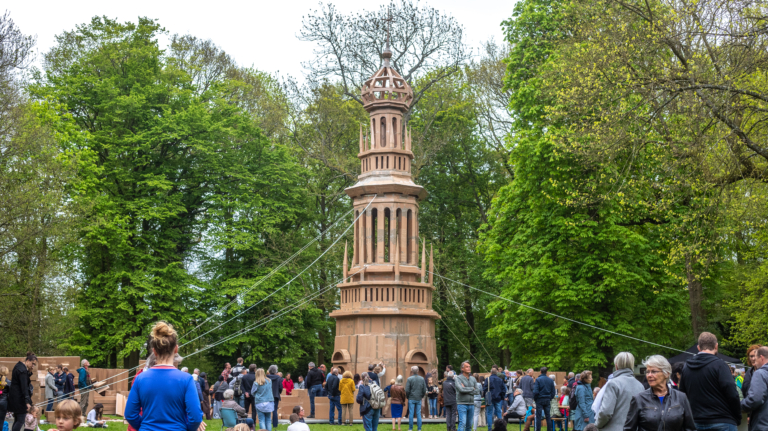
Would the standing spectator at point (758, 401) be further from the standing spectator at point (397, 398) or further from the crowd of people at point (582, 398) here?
the standing spectator at point (397, 398)

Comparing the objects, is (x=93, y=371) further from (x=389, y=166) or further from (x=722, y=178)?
(x=722, y=178)

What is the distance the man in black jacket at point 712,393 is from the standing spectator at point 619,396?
0.65m

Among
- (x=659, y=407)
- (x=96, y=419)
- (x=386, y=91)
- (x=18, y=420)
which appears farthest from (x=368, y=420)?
(x=386, y=91)

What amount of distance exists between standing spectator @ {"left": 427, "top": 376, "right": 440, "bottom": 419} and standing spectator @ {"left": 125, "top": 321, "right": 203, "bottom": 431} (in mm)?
16217

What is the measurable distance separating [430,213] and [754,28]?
973 inches

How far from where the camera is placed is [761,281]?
26.8 m

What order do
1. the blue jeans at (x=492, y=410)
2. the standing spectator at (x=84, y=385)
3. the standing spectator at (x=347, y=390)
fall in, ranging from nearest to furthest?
the blue jeans at (x=492, y=410), the standing spectator at (x=347, y=390), the standing spectator at (x=84, y=385)

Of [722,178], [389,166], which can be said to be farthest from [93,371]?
[722,178]

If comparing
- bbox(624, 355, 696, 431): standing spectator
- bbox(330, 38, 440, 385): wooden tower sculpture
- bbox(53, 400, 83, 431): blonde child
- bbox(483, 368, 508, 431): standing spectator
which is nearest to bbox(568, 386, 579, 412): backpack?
bbox(483, 368, 508, 431): standing spectator

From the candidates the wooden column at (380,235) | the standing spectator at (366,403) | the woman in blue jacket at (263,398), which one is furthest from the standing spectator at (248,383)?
the wooden column at (380,235)

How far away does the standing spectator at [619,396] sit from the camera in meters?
7.96

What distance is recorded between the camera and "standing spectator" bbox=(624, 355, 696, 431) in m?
7.09

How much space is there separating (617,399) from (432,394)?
14.6 metres

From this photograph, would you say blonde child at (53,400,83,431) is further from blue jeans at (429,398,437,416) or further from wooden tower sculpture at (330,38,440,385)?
blue jeans at (429,398,437,416)
